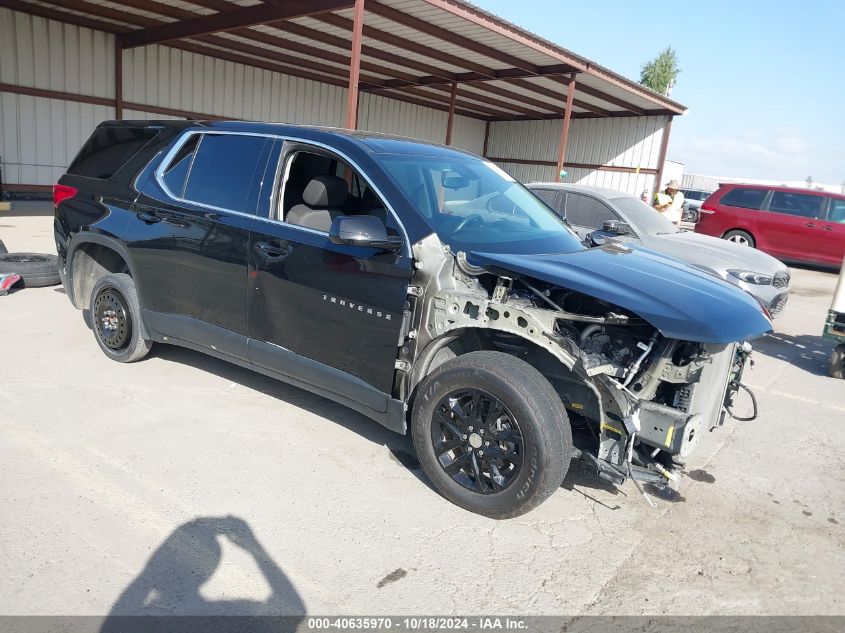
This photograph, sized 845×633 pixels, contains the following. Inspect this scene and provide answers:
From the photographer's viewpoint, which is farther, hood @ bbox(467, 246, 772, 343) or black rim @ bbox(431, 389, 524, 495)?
black rim @ bbox(431, 389, 524, 495)

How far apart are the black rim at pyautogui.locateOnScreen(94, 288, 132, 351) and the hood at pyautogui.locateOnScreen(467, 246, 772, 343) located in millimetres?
2986

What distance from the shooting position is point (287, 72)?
67.3 feet

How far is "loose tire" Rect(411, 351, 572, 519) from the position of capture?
10.1ft

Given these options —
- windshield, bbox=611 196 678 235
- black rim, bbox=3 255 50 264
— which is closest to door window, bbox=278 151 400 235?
windshield, bbox=611 196 678 235

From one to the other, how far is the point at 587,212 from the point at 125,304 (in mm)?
5534

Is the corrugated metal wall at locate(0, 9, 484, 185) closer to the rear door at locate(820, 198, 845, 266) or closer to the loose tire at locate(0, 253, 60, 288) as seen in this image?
the loose tire at locate(0, 253, 60, 288)

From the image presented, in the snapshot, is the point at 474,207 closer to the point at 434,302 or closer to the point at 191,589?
the point at 434,302

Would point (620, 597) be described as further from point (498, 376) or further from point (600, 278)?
point (600, 278)

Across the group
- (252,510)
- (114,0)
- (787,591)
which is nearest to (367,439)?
(252,510)

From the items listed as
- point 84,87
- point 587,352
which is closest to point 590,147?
point 84,87

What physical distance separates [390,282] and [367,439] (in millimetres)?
1227

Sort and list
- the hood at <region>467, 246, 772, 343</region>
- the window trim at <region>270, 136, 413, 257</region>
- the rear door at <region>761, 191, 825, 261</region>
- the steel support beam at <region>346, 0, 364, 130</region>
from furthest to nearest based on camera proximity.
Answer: the rear door at <region>761, 191, 825, 261</region>, the steel support beam at <region>346, 0, 364, 130</region>, the window trim at <region>270, 136, 413, 257</region>, the hood at <region>467, 246, 772, 343</region>

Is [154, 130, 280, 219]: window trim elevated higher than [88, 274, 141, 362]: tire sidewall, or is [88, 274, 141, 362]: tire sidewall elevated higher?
[154, 130, 280, 219]: window trim

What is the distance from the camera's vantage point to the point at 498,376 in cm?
314
